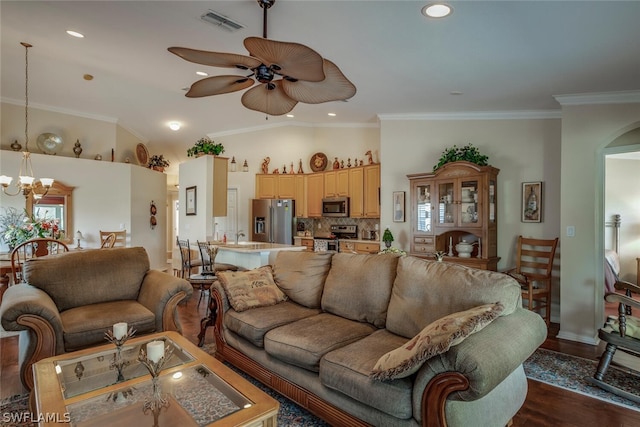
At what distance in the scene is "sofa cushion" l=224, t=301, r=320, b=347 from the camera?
97.0 inches

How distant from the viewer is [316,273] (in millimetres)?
3025

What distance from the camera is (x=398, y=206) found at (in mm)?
5371

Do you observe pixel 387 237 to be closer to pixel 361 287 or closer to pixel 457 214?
pixel 457 214

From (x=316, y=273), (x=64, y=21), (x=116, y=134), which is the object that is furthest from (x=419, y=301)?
(x=116, y=134)

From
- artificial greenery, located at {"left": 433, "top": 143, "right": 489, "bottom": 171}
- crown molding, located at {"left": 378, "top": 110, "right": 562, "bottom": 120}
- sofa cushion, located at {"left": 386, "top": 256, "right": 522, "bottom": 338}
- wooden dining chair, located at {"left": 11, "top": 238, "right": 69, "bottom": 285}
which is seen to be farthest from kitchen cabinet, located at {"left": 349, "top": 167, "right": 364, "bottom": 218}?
wooden dining chair, located at {"left": 11, "top": 238, "right": 69, "bottom": 285}

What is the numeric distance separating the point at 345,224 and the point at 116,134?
5.36 m

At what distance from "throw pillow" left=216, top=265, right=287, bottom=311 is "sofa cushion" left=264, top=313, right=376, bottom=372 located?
51cm

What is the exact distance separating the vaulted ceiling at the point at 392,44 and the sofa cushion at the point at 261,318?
7.92 ft

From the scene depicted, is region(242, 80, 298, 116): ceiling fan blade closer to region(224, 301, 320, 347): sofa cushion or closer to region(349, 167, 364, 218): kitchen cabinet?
region(224, 301, 320, 347): sofa cushion

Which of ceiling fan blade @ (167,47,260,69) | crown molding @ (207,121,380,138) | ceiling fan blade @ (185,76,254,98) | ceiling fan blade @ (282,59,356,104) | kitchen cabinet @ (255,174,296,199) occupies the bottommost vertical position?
kitchen cabinet @ (255,174,296,199)

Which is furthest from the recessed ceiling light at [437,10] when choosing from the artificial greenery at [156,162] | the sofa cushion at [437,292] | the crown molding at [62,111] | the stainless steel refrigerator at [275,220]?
the artificial greenery at [156,162]

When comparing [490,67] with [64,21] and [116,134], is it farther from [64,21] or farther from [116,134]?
[116,134]

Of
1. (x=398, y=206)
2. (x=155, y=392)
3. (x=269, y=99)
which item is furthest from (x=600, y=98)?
(x=155, y=392)

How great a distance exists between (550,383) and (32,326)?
387 centimetres
